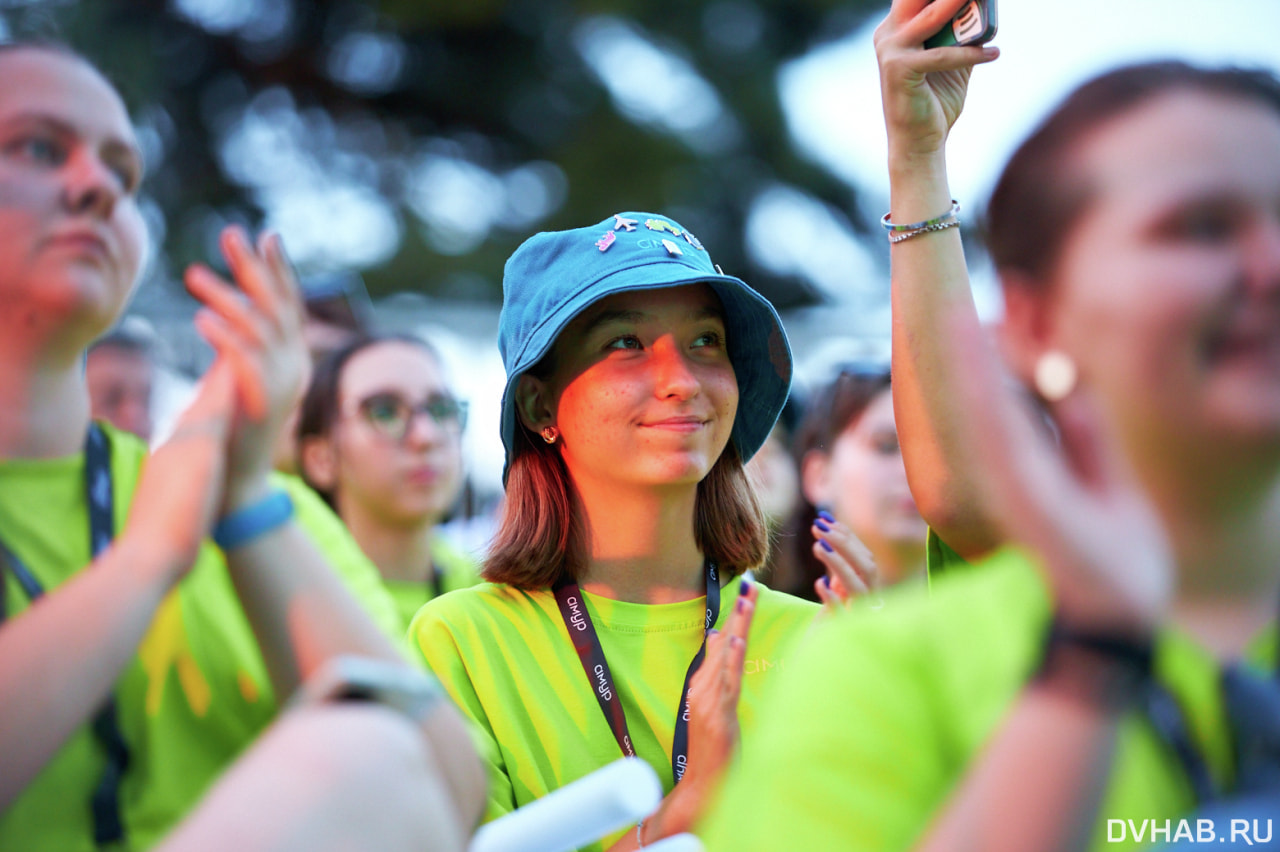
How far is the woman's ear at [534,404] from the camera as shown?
2836 mm

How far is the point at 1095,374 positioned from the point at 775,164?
1273cm

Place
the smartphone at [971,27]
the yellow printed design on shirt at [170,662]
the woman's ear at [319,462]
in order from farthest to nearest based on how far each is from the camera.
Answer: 1. the woman's ear at [319,462]
2. the smartphone at [971,27]
3. the yellow printed design on shirt at [170,662]

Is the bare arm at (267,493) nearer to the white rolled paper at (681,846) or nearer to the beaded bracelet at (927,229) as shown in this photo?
the white rolled paper at (681,846)

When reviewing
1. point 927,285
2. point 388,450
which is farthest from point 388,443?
point 927,285

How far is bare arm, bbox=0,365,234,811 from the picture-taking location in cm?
143

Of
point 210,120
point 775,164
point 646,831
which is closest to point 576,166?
point 775,164

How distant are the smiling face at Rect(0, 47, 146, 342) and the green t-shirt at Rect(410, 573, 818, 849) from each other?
42.9 inches

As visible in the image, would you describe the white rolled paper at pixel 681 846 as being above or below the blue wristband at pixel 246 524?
below

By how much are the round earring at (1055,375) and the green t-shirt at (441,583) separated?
2819 mm

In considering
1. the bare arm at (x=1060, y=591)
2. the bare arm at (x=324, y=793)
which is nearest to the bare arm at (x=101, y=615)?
the bare arm at (x=324, y=793)

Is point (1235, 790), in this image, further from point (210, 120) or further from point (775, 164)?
point (210, 120)

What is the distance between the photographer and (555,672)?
2531 mm

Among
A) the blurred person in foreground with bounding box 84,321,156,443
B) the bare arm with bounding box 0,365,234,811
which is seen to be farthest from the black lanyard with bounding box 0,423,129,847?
the blurred person in foreground with bounding box 84,321,156,443

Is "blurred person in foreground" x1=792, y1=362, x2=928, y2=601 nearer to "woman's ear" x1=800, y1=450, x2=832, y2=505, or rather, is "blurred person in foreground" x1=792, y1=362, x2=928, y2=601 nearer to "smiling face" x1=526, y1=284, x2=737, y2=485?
"woman's ear" x1=800, y1=450, x2=832, y2=505
